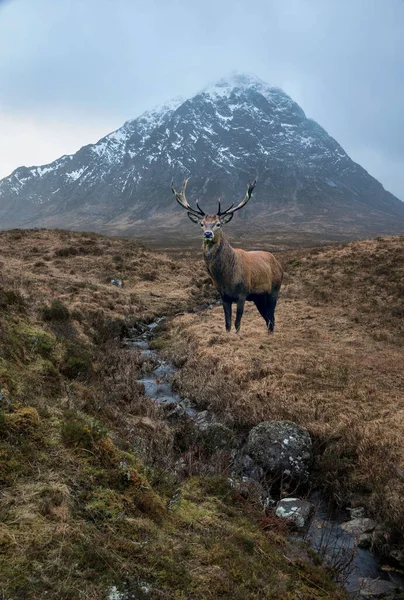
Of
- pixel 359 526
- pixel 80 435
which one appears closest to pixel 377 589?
pixel 359 526

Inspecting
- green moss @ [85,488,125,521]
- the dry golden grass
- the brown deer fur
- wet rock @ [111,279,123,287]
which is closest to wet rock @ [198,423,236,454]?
the dry golden grass

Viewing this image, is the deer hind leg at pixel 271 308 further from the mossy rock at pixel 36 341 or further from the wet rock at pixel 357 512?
the wet rock at pixel 357 512

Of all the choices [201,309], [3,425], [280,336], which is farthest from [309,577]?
[201,309]

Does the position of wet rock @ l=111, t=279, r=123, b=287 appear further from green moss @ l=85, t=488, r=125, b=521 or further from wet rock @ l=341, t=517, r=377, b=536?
green moss @ l=85, t=488, r=125, b=521

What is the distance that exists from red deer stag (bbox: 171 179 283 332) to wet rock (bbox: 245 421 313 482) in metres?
5.76

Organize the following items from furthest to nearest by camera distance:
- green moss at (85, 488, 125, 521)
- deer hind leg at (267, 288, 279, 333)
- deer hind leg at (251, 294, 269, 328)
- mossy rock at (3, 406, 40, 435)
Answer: deer hind leg at (267, 288, 279, 333) < deer hind leg at (251, 294, 269, 328) < mossy rock at (3, 406, 40, 435) < green moss at (85, 488, 125, 521)

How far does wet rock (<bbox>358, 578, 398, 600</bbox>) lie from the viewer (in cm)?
423

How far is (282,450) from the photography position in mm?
6684

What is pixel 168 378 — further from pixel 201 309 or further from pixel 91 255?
pixel 91 255

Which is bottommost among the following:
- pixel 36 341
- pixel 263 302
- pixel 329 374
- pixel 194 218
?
pixel 329 374

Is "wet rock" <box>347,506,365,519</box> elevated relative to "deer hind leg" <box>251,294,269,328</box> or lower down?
lower down

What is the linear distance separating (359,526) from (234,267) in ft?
27.5

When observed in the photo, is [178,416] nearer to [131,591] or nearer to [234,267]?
[234,267]

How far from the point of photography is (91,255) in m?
29.7
